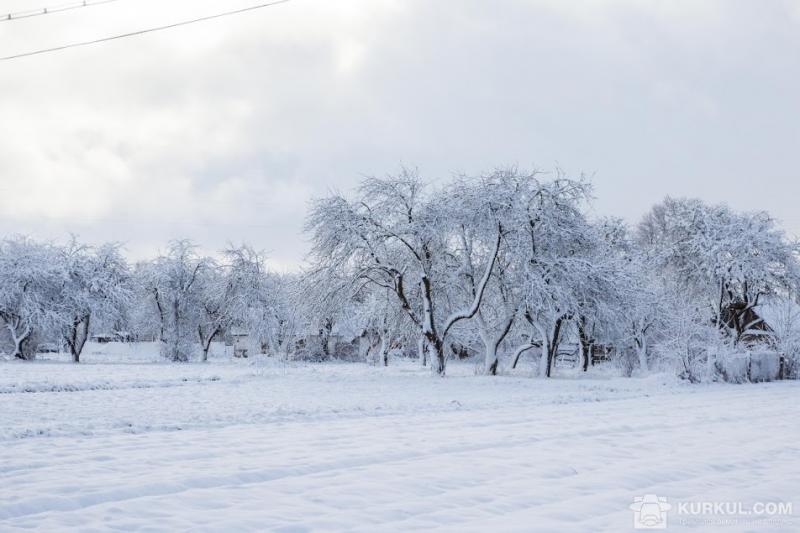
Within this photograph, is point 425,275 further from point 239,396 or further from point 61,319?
point 61,319

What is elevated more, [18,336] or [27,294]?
[27,294]

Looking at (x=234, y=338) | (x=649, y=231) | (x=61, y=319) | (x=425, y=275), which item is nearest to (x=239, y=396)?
(x=425, y=275)

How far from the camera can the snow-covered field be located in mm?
6160

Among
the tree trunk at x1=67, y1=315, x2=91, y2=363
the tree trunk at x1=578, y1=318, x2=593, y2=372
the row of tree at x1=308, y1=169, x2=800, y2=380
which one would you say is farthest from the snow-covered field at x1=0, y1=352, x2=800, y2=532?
the tree trunk at x1=67, y1=315, x2=91, y2=363

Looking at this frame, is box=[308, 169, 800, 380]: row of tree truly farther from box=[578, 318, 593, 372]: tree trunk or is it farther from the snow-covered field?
the snow-covered field

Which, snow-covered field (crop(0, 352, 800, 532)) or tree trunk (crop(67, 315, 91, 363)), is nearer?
snow-covered field (crop(0, 352, 800, 532))

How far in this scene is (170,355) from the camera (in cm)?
5103

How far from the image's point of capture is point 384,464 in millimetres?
8586

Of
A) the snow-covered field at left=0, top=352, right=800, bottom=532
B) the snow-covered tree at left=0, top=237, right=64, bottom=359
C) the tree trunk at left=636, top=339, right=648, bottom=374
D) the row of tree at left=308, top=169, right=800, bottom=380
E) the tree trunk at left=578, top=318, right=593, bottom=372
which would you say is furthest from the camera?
the snow-covered tree at left=0, top=237, right=64, bottom=359

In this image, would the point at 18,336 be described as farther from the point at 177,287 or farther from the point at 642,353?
the point at 642,353

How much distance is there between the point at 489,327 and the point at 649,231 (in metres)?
28.5

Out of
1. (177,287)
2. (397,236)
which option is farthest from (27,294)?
(397,236)

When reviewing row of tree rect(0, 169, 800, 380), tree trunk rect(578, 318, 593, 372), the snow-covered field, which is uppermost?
row of tree rect(0, 169, 800, 380)

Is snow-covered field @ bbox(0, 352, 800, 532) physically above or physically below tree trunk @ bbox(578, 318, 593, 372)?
below
